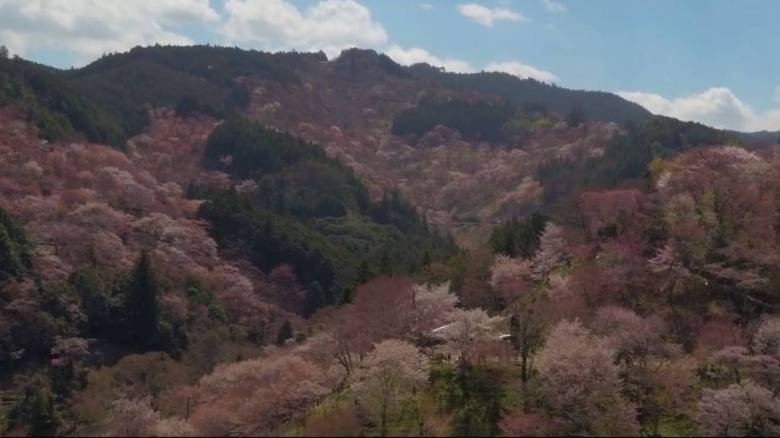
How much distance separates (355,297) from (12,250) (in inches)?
1117

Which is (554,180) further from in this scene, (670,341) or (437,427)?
(437,427)

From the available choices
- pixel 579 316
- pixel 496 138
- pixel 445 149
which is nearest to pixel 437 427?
pixel 579 316

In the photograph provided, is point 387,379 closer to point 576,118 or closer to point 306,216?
point 306,216

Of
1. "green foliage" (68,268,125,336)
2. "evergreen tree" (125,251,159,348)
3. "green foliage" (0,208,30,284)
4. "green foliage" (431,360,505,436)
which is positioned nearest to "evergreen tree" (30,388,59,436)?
"green foliage" (431,360,505,436)

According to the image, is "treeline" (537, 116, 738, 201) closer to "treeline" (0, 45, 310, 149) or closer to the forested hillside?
the forested hillside

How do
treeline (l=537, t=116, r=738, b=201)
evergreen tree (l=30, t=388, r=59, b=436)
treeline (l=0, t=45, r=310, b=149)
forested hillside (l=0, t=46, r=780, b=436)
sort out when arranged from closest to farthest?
1. forested hillside (l=0, t=46, r=780, b=436)
2. evergreen tree (l=30, t=388, r=59, b=436)
3. treeline (l=0, t=45, r=310, b=149)
4. treeline (l=537, t=116, r=738, b=201)

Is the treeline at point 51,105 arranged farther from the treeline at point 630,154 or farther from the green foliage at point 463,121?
the green foliage at point 463,121

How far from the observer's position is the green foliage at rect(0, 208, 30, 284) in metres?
62.3

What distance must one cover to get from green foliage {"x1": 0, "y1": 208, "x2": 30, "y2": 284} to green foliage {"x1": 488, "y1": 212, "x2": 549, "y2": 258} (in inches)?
1401

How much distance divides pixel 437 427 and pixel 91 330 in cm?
3839

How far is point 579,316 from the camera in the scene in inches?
1682

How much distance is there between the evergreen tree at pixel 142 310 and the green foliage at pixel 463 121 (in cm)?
12853

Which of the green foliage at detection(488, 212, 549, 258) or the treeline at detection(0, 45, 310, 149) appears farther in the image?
the treeline at detection(0, 45, 310, 149)

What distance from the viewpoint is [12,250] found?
62.9 meters
